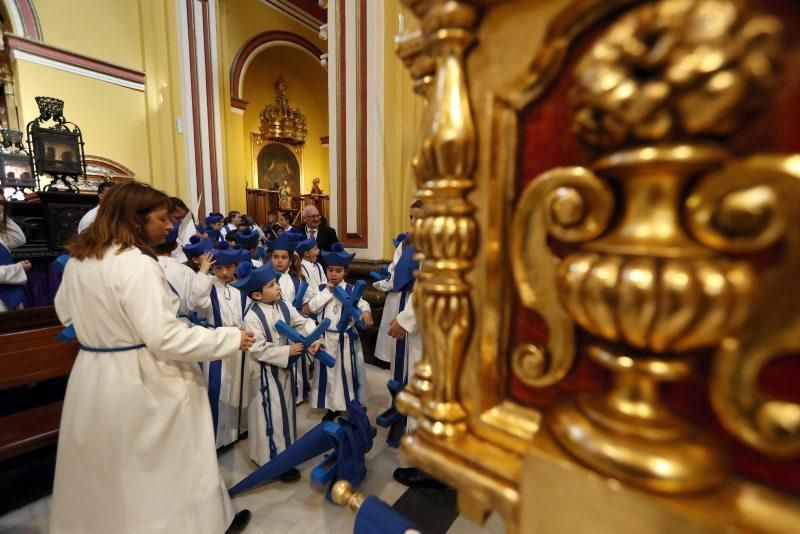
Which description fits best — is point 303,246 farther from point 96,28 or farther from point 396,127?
point 96,28

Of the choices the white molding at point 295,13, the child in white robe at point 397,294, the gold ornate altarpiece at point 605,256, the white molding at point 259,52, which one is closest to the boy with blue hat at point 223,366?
the child in white robe at point 397,294

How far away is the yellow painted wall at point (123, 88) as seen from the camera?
17.1 ft

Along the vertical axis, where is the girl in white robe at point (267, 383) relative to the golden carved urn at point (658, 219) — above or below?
below

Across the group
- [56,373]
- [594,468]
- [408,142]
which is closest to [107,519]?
[56,373]

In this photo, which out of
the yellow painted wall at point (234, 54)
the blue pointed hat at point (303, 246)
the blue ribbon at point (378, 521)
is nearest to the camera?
the blue ribbon at point (378, 521)

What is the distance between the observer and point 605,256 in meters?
Result: 0.23

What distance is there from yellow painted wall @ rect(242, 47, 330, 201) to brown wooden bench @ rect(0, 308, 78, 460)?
7.16 metres

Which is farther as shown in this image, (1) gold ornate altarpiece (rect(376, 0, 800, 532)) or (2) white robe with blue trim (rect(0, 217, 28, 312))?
(2) white robe with blue trim (rect(0, 217, 28, 312))

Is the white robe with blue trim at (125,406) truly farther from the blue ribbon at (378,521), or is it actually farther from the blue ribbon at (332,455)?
the blue ribbon at (378,521)

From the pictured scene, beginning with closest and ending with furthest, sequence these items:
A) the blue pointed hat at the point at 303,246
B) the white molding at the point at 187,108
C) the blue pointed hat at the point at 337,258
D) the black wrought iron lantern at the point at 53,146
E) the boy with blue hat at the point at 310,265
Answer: the blue pointed hat at the point at 337,258
the blue pointed hat at the point at 303,246
the boy with blue hat at the point at 310,265
the black wrought iron lantern at the point at 53,146
the white molding at the point at 187,108

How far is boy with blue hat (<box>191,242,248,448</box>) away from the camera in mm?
1957

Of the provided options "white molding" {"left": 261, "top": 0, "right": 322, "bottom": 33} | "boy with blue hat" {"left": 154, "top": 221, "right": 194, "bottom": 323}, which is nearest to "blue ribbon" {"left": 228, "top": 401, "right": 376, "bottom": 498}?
"boy with blue hat" {"left": 154, "top": 221, "right": 194, "bottom": 323}

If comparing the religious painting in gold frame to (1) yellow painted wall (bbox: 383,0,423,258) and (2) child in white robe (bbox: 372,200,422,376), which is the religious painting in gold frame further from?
(2) child in white robe (bbox: 372,200,422,376)

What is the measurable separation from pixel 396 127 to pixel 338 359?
6.22 feet
